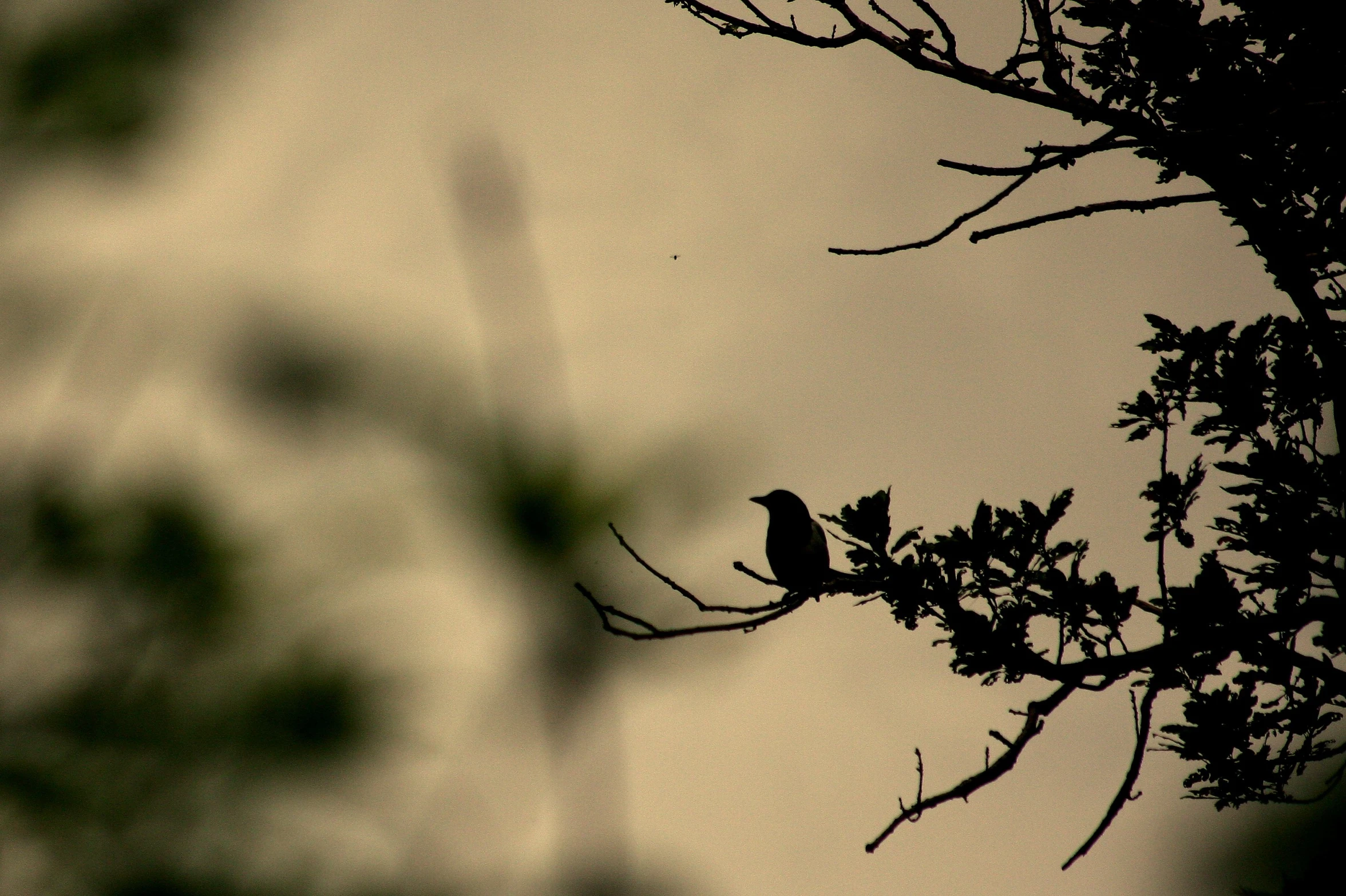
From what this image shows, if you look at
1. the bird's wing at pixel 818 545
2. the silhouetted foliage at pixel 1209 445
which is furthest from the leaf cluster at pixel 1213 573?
the bird's wing at pixel 818 545

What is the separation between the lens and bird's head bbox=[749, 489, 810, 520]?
859 centimetres

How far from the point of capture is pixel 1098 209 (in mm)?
4348

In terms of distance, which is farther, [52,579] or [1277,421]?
[1277,421]

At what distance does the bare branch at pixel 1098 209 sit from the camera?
4133 millimetres

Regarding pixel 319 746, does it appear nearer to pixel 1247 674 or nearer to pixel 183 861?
pixel 183 861

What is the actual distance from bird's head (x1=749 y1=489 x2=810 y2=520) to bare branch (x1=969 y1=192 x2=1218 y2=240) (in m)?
4.32

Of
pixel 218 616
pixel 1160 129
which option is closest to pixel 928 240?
pixel 1160 129

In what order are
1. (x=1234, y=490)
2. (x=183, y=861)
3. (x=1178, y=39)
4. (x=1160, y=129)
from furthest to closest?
(x=1234, y=490)
(x=1178, y=39)
(x=1160, y=129)
(x=183, y=861)

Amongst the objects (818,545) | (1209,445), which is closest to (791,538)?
(818,545)

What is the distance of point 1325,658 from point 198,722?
4.97 m

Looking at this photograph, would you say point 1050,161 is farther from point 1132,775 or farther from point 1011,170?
point 1132,775

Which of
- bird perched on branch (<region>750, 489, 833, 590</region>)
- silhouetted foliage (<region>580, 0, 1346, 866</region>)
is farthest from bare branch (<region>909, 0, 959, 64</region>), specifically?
bird perched on branch (<region>750, 489, 833, 590</region>)

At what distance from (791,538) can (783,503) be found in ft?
1.61

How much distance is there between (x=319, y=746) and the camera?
5.13ft
